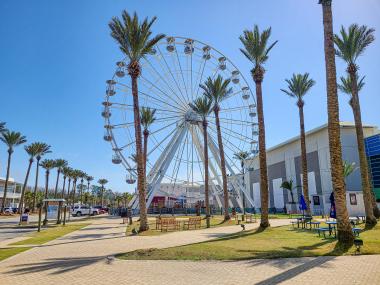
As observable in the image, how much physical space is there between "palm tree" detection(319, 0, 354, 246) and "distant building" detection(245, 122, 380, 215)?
28820mm

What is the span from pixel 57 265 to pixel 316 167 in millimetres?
55860

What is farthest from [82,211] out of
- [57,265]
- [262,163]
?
[57,265]

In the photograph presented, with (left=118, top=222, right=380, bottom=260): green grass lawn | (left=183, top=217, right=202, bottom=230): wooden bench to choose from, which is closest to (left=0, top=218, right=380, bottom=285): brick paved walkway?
(left=118, top=222, right=380, bottom=260): green grass lawn

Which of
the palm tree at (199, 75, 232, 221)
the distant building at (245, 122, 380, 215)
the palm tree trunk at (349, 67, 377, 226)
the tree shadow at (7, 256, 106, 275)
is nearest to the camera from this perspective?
the tree shadow at (7, 256, 106, 275)

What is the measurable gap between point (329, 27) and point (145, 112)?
27.2 metres

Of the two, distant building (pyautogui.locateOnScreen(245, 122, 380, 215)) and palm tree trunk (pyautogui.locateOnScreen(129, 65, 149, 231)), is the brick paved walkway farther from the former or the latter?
distant building (pyautogui.locateOnScreen(245, 122, 380, 215))

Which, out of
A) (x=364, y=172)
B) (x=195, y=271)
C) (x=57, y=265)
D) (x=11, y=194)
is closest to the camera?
(x=195, y=271)

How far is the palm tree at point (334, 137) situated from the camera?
13469 millimetres

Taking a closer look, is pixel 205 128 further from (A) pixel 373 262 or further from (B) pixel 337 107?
(A) pixel 373 262

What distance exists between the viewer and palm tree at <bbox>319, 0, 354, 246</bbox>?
44.2ft

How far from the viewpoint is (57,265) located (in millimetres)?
11562

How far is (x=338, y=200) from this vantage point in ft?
45.5

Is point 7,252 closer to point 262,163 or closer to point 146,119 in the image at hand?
point 262,163

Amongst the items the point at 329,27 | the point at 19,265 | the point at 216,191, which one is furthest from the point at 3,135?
the point at 329,27
